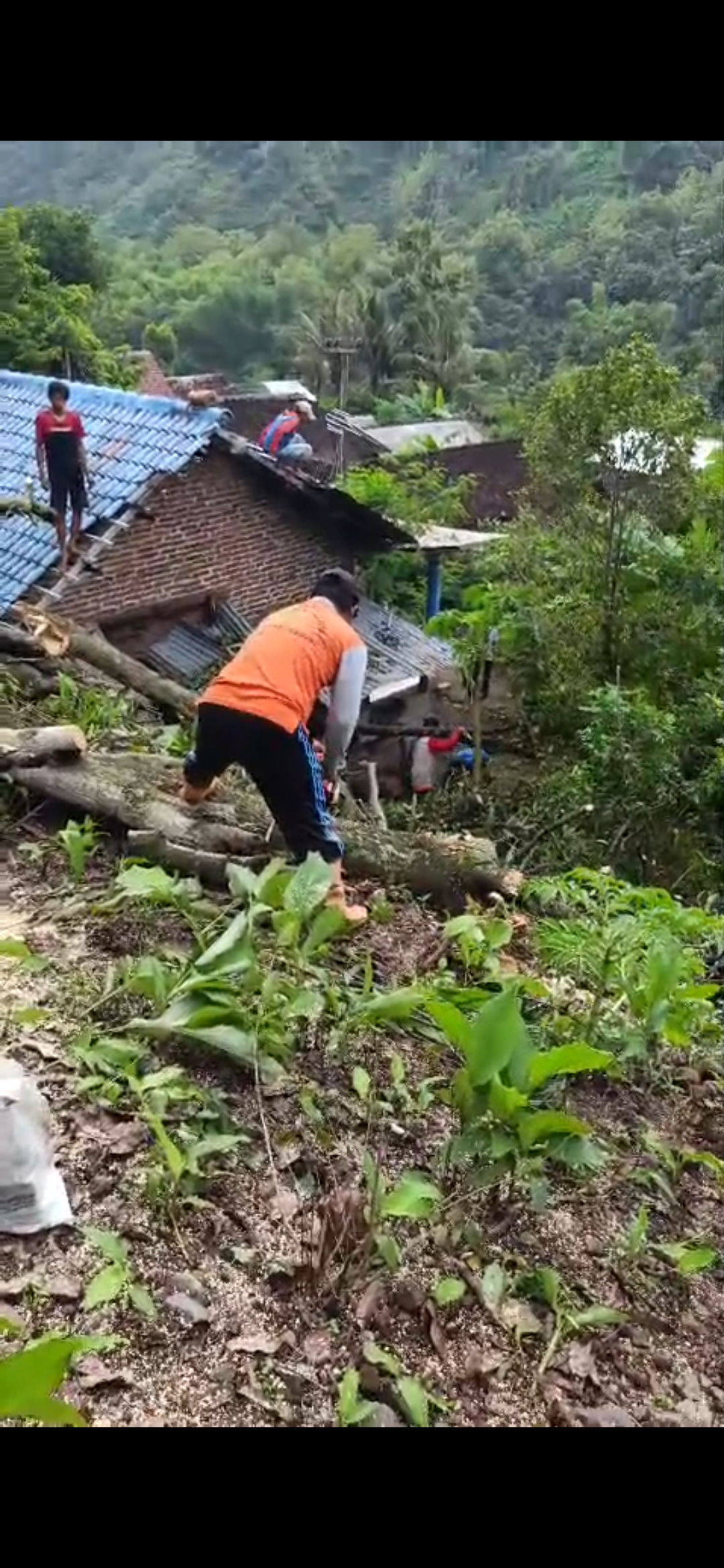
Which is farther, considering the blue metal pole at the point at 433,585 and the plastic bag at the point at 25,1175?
the blue metal pole at the point at 433,585

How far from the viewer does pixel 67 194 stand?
66.1 metres

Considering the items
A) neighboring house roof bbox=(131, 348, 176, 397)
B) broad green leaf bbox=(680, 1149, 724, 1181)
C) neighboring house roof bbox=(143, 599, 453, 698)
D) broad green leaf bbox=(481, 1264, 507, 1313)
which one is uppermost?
broad green leaf bbox=(481, 1264, 507, 1313)

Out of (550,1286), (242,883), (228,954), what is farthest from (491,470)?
(550,1286)

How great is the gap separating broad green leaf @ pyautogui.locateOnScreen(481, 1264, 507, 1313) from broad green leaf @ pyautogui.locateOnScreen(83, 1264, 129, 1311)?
0.81 meters

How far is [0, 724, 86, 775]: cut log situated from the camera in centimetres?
509

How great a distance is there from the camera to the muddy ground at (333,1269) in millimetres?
2299

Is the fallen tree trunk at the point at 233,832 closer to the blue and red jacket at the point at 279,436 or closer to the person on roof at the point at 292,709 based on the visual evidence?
the person on roof at the point at 292,709

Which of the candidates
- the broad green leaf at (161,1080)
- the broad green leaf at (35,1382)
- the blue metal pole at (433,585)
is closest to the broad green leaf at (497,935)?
the broad green leaf at (161,1080)

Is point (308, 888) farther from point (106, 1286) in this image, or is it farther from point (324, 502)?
point (324, 502)

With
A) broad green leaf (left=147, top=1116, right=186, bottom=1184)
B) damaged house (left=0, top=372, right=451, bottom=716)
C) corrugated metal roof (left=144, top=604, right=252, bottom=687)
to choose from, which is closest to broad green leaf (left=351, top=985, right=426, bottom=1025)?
broad green leaf (left=147, top=1116, right=186, bottom=1184)

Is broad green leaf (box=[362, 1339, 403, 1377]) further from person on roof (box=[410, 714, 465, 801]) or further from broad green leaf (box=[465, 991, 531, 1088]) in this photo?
person on roof (box=[410, 714, 465, 801])

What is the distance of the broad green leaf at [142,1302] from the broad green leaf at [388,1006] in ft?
3.82

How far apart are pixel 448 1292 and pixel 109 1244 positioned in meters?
0.74
